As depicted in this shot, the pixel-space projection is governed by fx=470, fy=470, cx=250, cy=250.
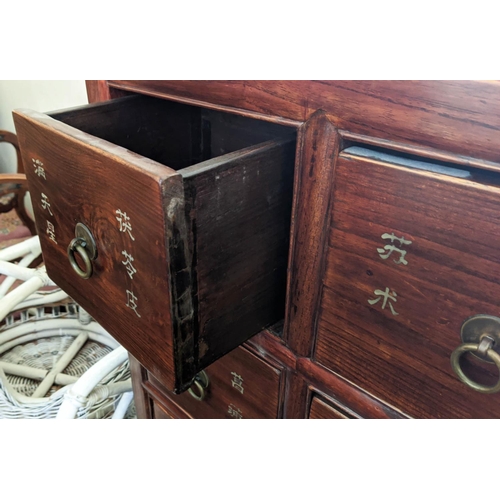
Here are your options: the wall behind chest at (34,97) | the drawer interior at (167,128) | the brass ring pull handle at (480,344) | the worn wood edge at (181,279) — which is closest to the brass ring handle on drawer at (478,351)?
the brass ring pull handle at (480,344)

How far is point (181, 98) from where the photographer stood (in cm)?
53

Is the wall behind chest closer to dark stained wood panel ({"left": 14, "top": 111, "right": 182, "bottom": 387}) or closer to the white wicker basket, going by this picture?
the white wicker basket

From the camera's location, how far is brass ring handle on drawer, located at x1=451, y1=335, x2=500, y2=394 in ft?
1.20

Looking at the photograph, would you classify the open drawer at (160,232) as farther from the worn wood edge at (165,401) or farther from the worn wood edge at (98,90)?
the worn wood edge at (165,401)

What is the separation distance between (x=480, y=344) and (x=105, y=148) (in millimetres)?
354

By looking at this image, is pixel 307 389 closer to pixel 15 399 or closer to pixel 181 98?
pixel 181 98

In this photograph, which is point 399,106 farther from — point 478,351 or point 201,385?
point 201,385

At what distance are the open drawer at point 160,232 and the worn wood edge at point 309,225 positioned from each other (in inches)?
0.8

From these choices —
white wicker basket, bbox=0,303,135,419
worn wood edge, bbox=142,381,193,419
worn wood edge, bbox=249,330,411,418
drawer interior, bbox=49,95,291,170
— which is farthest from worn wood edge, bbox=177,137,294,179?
white wicker basket, bbox=0,303,135,419

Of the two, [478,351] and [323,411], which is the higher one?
[478,351]

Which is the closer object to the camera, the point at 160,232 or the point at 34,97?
the point at 160,232

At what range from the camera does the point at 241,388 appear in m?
0.67

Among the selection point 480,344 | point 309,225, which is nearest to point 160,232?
point 309,225

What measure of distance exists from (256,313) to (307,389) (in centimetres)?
13
